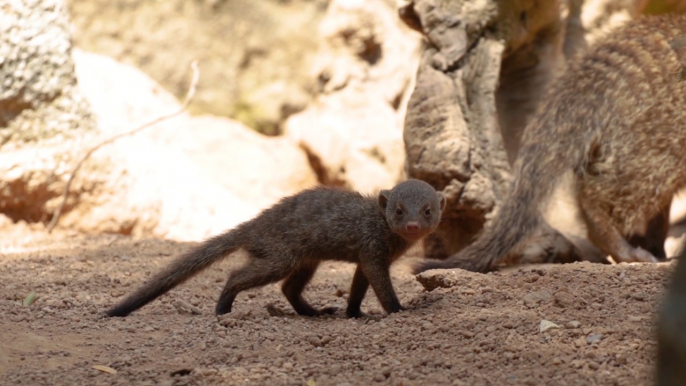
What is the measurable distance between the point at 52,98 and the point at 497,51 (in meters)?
2.74

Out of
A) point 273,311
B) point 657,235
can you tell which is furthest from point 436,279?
point 657,235

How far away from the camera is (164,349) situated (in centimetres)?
254

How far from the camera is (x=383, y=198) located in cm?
318

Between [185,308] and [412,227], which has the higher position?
[412,227]

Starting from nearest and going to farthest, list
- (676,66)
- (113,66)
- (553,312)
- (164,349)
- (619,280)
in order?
(164,349) < (553,312) < (619,280) < (676,66) < (113,66)

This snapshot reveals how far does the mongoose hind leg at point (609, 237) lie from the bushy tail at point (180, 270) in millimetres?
2275

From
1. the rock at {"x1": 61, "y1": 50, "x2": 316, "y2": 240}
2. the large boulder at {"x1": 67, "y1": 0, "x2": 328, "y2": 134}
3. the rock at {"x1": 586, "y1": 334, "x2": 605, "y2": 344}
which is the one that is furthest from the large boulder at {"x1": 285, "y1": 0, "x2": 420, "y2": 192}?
the rock at {"x1": 586, "y1": 334, "x2": 605, "y2": 344}

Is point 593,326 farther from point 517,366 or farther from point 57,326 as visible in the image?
point 57,326

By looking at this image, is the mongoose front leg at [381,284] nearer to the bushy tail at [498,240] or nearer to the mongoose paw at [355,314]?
the mongoose paw at [355,314]

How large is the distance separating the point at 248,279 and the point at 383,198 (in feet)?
2.05

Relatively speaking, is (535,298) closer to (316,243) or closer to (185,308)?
(316,243)

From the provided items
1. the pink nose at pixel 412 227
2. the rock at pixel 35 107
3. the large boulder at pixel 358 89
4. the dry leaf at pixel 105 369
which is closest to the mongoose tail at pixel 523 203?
the pink nose at pixel 412 227

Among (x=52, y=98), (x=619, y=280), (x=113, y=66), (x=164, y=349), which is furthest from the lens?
(x=113, y=66)

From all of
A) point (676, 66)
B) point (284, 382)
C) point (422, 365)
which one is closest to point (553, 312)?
point (422, 365)
